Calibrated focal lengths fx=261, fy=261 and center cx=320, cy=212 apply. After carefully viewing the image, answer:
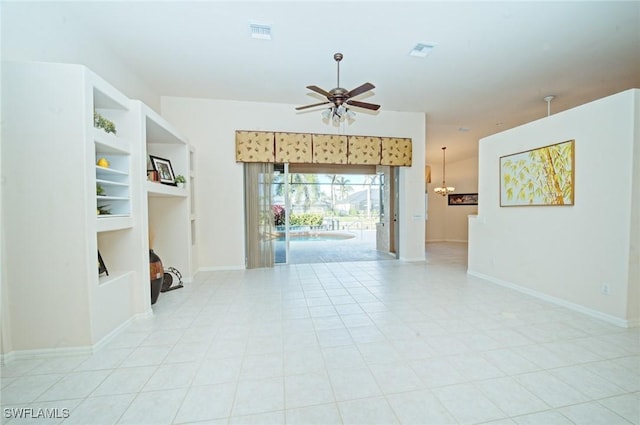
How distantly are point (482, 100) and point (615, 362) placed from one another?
180 inches

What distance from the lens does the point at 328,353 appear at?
2.21m

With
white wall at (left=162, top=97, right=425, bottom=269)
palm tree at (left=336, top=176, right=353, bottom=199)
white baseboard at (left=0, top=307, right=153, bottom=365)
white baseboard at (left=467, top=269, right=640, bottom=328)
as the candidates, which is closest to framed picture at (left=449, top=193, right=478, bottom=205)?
palm tree at (left=336, top=176, right=353, bottom=199)

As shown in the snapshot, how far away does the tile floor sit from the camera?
1.58 m

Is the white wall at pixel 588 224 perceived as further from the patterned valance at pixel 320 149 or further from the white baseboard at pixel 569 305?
the patterned valance at pixel 320 149

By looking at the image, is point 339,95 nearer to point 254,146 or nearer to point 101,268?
point 254,146

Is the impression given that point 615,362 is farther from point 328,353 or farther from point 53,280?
point 53,280

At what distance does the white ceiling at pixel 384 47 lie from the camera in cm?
274

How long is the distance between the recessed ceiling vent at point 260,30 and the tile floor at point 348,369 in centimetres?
331

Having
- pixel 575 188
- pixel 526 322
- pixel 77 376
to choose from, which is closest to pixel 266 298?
pixel 77 376

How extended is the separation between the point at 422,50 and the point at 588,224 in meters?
2.86

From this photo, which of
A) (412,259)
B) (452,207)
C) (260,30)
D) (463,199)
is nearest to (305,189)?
(412,259)

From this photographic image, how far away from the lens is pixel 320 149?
214 inches

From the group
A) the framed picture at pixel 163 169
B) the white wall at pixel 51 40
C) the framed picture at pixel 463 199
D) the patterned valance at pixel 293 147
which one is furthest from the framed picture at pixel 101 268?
the framed picture at pixel 463 199

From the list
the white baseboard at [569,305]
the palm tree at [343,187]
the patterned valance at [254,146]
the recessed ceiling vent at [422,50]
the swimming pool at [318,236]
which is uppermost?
the recessed ceiling vent at [422,50]
